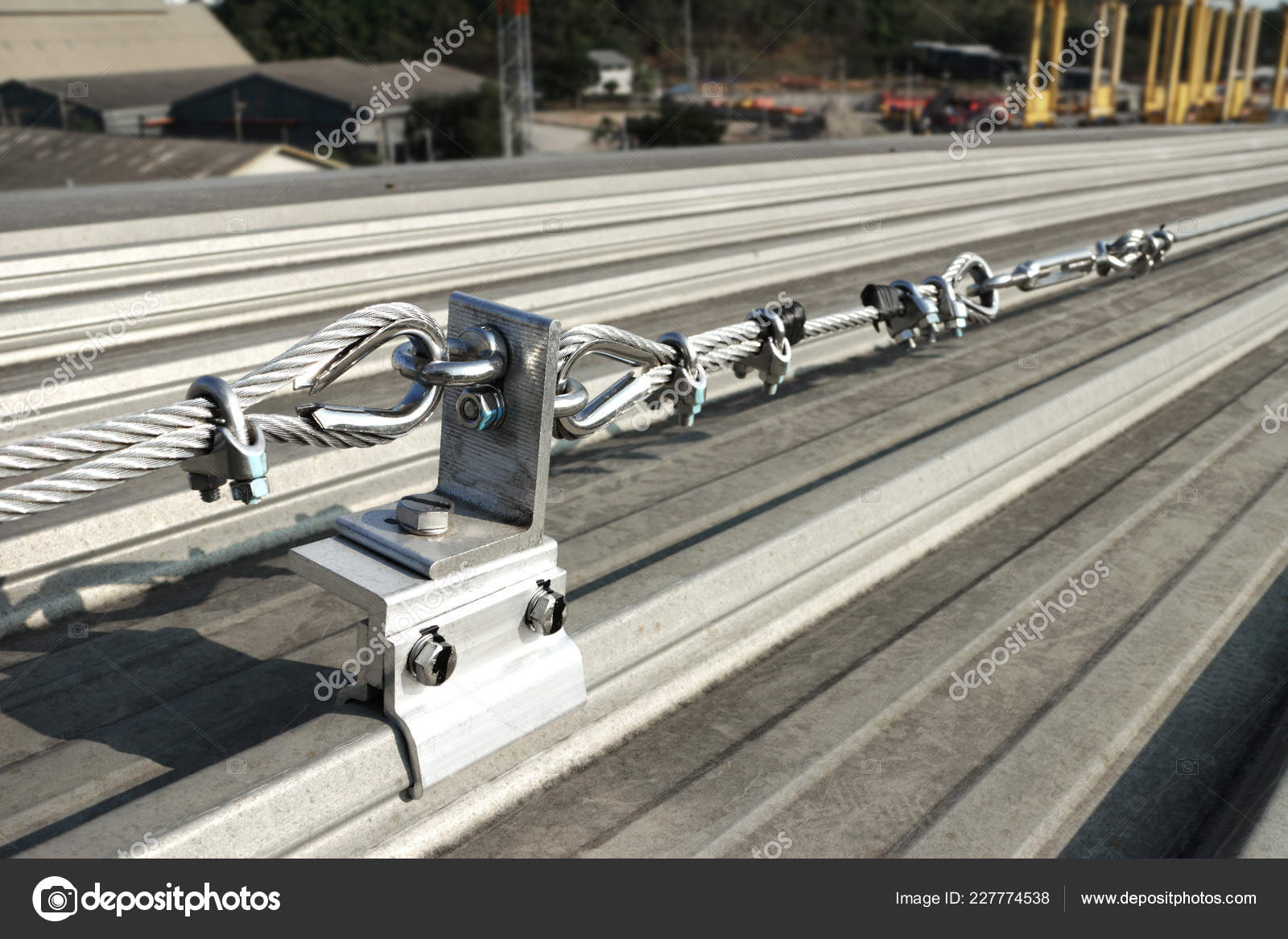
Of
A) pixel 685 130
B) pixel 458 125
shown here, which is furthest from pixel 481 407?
pixel 458 125

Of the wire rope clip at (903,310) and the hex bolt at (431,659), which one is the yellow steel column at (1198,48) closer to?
the wire rope clip at (903,310)

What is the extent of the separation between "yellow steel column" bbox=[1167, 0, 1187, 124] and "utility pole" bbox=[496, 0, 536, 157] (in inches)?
757

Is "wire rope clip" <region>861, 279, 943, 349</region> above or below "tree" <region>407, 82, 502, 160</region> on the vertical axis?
below

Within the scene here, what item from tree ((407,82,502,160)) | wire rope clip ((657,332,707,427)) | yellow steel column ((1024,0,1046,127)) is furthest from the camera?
tree ((407,82,502,160))

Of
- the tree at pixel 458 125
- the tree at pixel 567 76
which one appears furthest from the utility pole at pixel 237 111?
the tree at pixel 567 76

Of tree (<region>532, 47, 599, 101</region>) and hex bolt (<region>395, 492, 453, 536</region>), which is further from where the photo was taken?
tree (<region>532, 47, 599, 101</region>)

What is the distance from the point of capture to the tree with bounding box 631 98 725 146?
34.3m

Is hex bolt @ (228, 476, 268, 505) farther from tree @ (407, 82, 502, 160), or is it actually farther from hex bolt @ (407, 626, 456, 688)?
tree @ (407, 82, 502, 160)

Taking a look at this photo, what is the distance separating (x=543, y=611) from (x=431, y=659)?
0.17 meters

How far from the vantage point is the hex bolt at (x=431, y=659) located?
117cm

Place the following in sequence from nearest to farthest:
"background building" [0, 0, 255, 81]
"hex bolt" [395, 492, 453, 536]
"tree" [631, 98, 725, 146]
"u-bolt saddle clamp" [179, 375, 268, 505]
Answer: "u-bolt saddle clamp" [179, 375, 268, 505], "hex bolt" [395, 492, 453, 536], "tree" [631, 98, 725, 146], "background building" [0, 0, 255, 81]

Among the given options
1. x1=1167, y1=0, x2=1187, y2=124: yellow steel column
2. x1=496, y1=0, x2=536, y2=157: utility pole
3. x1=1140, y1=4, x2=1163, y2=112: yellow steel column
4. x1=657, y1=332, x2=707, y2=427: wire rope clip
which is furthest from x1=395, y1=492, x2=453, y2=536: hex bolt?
x1=1140, y1=4, x2=1163, y2=112: yellow steel column
